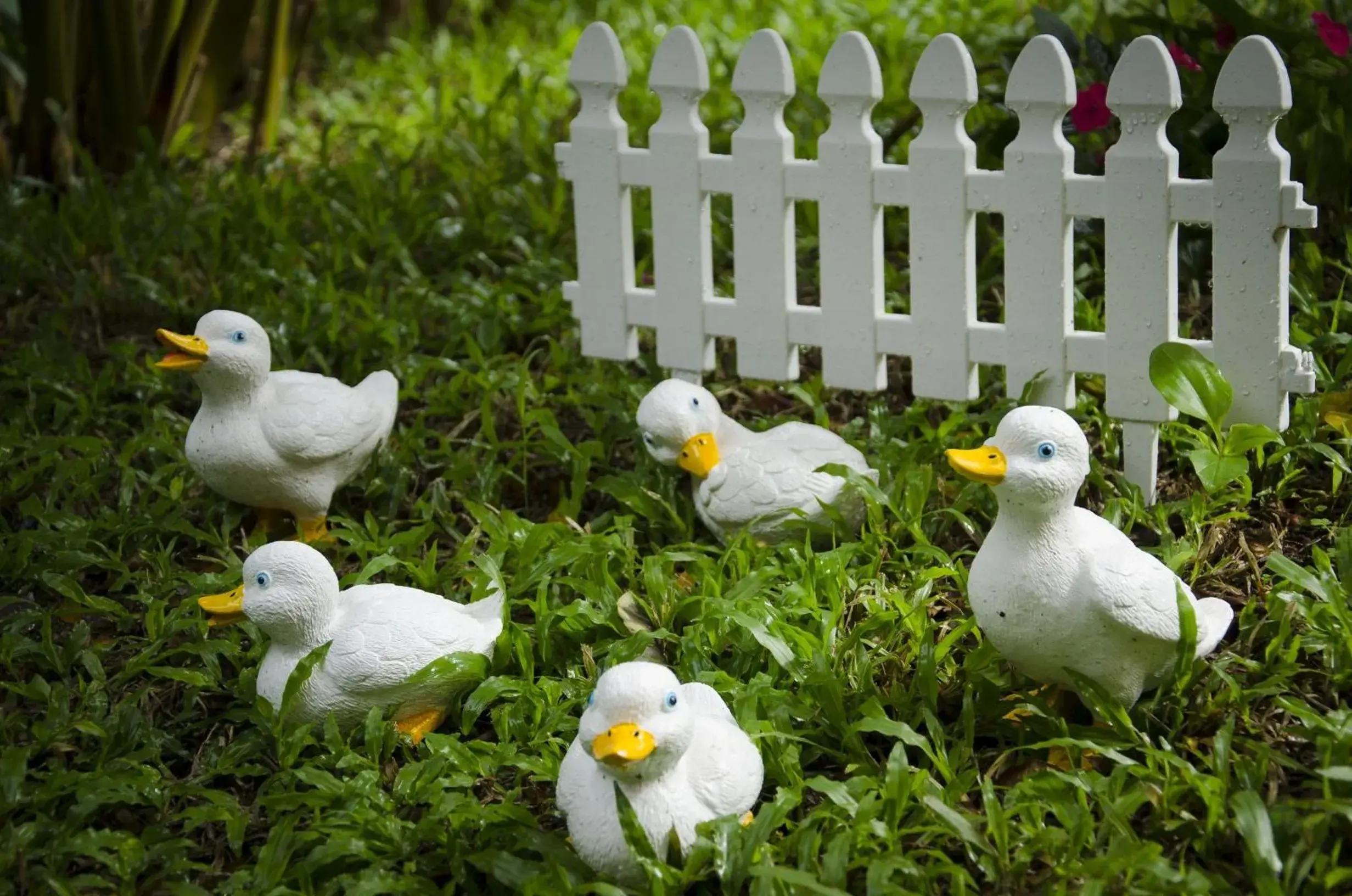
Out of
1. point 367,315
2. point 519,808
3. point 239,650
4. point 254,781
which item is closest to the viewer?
point 519,808

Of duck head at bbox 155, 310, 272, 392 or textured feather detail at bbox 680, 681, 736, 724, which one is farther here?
duck head at bbox 155, 310, 272, 392

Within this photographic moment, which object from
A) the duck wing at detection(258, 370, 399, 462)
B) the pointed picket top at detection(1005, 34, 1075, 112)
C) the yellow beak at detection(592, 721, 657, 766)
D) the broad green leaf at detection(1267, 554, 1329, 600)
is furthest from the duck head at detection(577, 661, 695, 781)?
the pointed picket top at detection(1005, 34, 1075, 112)

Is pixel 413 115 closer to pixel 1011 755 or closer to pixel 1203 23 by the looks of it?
pixel 1203 23

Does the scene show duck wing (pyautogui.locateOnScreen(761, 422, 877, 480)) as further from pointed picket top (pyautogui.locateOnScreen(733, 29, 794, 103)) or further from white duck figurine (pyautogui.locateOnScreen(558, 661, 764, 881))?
white duck figurine (pyautogui.locateOnScreen(558, 661, 764, 881))

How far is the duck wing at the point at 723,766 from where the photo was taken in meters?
2.42

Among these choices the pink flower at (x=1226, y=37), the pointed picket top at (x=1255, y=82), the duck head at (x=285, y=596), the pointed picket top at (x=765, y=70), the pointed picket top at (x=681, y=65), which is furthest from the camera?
the pink flower at (x=1226, y=37)

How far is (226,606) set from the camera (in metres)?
2.77

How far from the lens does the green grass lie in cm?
248

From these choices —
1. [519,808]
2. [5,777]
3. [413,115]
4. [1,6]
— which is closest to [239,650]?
[5,777]

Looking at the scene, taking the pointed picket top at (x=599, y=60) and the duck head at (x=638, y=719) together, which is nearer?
the duck head at (x=638, y=719)

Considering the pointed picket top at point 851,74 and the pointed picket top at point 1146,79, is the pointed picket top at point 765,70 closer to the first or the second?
the pointed picket top at point 851,74

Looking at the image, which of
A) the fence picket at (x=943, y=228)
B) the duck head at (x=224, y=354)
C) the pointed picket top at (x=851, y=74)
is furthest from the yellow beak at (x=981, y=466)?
the duck head at (x=224, y=354)

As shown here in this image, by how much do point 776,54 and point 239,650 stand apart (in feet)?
6.00

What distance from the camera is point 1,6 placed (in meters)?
4.79
